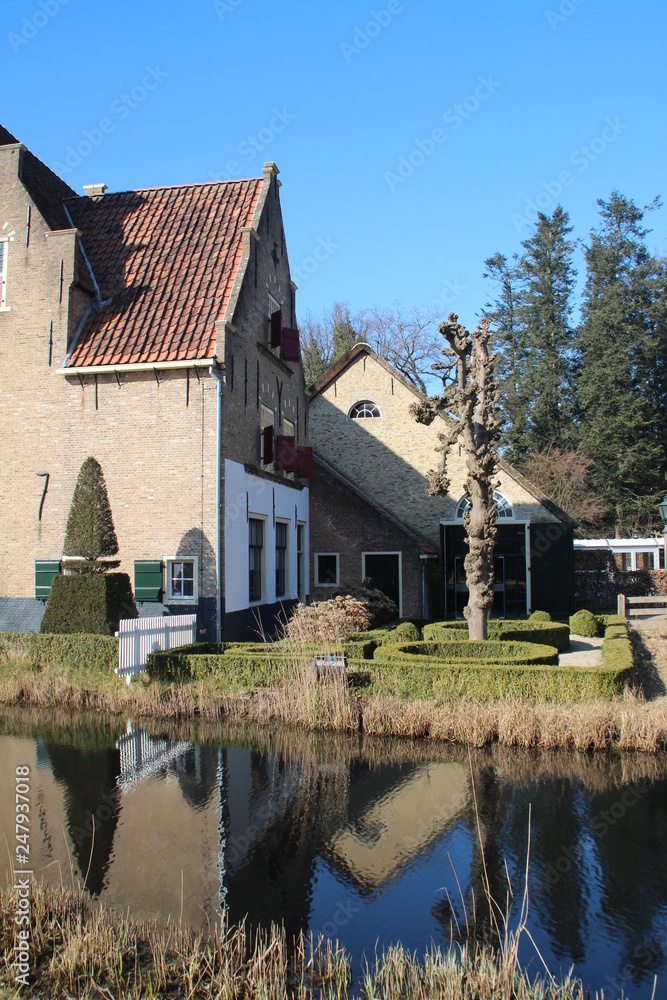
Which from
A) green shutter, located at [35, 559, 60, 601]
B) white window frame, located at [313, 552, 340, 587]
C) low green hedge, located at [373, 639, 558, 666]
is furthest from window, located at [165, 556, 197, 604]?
white window frame, located at [313, 552, 340, 587]

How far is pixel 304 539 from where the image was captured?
2200 cm

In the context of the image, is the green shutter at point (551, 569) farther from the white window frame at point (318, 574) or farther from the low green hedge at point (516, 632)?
the low green hedge at point (516, 632)

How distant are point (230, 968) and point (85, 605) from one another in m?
10.1

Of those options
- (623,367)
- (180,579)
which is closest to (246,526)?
(180,579)

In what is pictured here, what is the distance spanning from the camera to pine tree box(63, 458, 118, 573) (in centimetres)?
1420

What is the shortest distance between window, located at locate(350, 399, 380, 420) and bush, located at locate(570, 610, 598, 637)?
9.52 meters

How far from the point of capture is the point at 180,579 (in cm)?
1543

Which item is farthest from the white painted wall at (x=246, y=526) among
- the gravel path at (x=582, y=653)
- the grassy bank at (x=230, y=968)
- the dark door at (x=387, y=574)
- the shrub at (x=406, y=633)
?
the grassy bank at (x=230, y=968)

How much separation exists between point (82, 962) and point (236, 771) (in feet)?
13.5

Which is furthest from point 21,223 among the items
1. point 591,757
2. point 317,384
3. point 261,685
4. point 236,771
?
point 591,757

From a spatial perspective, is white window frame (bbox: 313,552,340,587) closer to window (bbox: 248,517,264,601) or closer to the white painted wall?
the white painted wall

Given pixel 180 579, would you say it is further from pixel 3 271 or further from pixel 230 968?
pixel 230 968

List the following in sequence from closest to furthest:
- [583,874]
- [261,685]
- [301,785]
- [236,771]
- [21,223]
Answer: [583,874]
[301,785]
[236,771]
[261,685]
[21,223]

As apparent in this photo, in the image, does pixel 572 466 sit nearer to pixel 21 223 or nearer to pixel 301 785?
pixel 21 223
